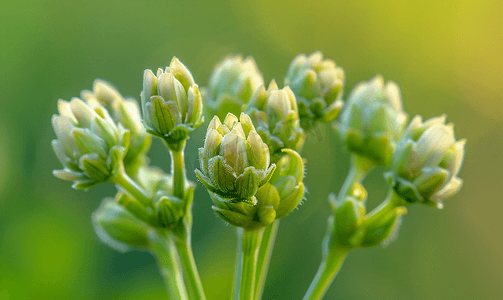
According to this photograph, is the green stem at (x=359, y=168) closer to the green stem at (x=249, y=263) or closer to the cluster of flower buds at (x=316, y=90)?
the cluster of flower buds at (x=316, y=90)

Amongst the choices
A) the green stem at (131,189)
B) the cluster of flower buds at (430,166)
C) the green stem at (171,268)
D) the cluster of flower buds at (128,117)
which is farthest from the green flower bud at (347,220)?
the cluster of flower buds at (128,117)

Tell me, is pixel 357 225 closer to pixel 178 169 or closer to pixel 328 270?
pixel 328 270

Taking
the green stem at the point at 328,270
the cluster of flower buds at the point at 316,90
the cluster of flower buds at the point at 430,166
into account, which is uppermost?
the cluster of flower buds at the point at 316,90

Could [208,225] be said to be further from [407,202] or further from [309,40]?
[309,40]

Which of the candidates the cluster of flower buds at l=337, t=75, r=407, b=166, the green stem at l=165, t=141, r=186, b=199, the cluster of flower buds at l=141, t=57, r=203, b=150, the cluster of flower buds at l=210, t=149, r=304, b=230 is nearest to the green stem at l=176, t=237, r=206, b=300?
the green stem at l=165, t=141, r=186, b=199

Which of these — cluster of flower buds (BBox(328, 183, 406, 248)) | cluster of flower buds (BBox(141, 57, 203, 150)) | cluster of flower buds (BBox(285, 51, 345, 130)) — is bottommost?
cluster of flower buds (BBox(328, 183, 406, 248))

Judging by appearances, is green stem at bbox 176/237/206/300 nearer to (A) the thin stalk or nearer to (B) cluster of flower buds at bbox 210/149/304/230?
(A) the thin stalk
